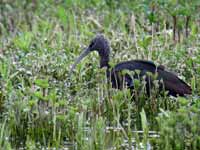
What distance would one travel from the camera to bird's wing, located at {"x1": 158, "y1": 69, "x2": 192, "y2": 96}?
7.36 meters

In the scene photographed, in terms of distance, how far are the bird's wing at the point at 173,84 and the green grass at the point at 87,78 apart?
3.4 inches

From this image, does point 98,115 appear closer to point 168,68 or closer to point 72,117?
point 72,117

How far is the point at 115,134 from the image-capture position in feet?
21.3

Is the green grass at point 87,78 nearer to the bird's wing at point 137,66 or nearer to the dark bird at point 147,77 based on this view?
the dark bird at point 147,77

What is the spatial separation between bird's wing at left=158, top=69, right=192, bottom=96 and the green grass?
0.28 feet

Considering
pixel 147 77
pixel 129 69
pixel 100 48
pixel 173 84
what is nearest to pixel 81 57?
pixel 100 48

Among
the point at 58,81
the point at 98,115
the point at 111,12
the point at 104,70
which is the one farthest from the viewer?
the point at 111,12

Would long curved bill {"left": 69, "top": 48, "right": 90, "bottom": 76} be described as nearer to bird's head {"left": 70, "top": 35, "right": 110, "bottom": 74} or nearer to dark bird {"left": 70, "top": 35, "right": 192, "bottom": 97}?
bird's head {"left": 70, "top": 35, "right": 110, "bottom": 74}

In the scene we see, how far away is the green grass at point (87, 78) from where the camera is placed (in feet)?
20.0

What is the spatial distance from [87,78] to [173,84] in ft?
3.51

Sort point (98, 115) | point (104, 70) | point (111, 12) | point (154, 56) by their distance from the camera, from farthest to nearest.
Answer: point (111, 12) → point (154, 56) → point (104, 70) → point (98, 115)

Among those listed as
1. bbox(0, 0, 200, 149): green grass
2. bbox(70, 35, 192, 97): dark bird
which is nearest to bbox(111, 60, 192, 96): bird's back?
bbox(70, 35, 192, 97): dark bird

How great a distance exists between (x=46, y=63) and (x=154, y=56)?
110 centimetres

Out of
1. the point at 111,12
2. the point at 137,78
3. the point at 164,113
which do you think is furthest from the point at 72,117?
the point at 111,12
